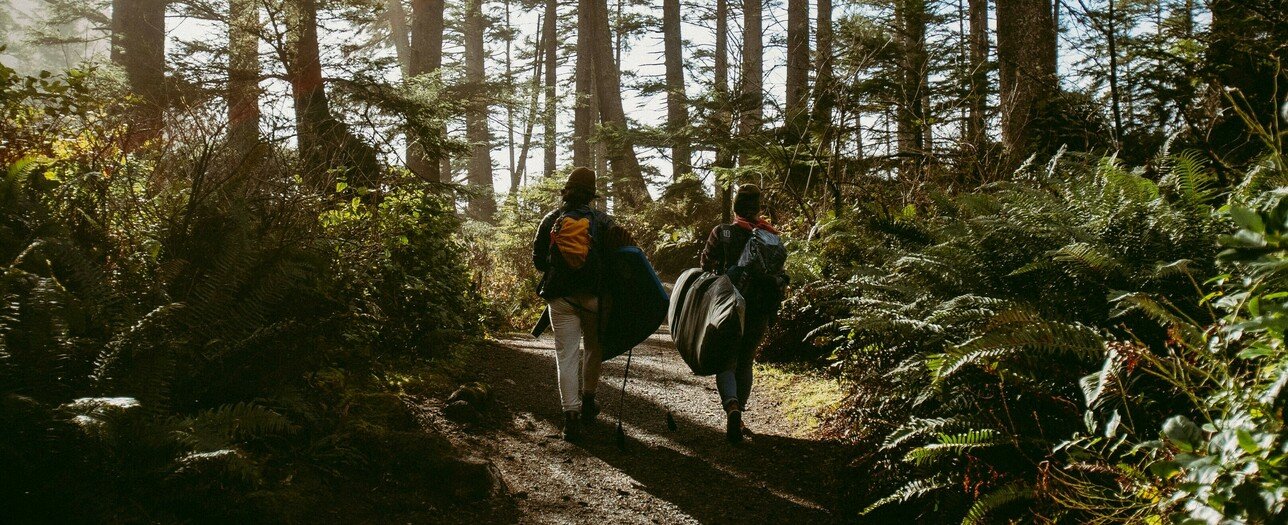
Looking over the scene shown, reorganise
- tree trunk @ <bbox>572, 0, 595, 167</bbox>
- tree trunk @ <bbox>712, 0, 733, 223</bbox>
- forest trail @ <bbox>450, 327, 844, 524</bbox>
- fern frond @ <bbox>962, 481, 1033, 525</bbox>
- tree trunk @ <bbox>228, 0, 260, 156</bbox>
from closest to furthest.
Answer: fern frond @ <bbox>962, 481, 1033, 525</bbox> < forest trail @ <bbox>450, 327, 844, 524</bbox> < tree trunk @ <bbox>228, 0, 260, 156</bbox> < tree trunk @ <bbox>712, 0, 733, 223</bbox> < tree trunk @ <bbox>572, 0, 595, 167</bbox>

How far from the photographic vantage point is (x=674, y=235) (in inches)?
651

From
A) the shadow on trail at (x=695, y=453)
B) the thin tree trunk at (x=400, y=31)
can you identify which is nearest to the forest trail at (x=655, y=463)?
the shadow on trail at (x=695, y=453)

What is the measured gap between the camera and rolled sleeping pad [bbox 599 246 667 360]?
20.4 feet

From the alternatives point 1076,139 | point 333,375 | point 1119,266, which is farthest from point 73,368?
point 1076,139

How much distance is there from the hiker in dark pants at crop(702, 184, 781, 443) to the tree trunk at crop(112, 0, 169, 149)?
163 inches

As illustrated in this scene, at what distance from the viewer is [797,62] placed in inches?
562

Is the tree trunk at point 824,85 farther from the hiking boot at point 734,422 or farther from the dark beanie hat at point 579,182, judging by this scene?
the hiking boot at point 734,422

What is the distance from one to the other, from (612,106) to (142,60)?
35.1 feet

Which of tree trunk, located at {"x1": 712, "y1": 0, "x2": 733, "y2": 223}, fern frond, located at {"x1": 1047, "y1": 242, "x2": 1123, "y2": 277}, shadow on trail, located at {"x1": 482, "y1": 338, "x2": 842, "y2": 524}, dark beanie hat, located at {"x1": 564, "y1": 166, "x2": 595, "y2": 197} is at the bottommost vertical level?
shadow on trail, located at {"x1": 482, "y1": 338, "x2": 842, "y2": 524}

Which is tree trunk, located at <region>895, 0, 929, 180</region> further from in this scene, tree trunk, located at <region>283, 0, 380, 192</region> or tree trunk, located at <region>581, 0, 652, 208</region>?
tree trunk, located at <region>581, 0, 652, 208</region>

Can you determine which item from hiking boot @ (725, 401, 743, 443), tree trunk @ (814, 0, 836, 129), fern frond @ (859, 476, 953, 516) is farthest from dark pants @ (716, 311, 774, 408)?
tree trunk @ (814, 0, 836, 129)

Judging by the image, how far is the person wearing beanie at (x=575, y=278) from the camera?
19.3 feet

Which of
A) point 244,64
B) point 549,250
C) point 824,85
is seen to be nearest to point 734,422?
point 549,250

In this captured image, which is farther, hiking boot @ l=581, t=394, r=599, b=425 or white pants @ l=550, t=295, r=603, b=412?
hiking boot @ l=581, t=394, r=599, b=425
